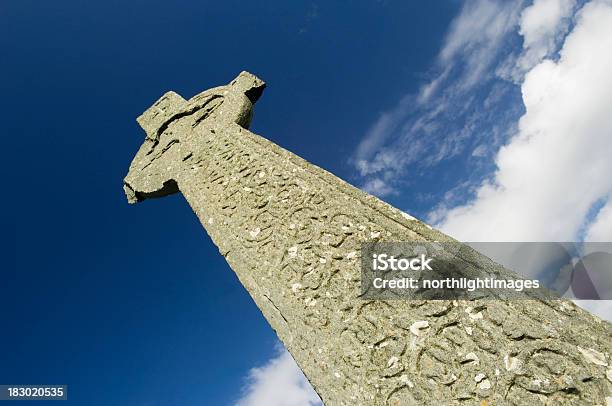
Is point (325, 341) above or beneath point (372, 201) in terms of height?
beneath

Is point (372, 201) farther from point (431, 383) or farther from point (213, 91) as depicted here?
point (213, 91)

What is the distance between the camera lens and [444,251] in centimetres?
273

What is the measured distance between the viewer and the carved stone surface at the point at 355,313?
2070mm

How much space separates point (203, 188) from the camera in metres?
4.41

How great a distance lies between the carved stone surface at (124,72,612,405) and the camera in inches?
81.5

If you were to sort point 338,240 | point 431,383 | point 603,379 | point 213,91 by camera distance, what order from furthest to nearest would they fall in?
point 213,91, point 338,240, point 431,383, point 603,379

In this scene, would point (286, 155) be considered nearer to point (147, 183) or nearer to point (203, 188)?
point (203, 188)

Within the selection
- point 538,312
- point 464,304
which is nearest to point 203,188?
point 464,304

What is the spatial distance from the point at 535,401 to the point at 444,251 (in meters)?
1.04

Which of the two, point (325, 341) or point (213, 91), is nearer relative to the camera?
point (325, 341)

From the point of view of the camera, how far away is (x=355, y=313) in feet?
8.77

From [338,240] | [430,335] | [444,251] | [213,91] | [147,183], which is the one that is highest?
[213,91]

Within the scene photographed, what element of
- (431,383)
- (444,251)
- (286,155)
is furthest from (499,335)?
(286,155)

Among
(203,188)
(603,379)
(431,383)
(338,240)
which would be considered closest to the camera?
(603,379)
